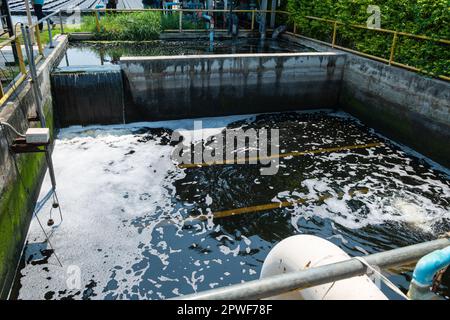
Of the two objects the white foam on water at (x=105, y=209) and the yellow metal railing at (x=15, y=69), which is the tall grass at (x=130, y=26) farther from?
the white foam on water at (x=105, y=209)

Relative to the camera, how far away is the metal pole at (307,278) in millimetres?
1497

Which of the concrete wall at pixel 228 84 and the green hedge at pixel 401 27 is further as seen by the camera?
the concrete wall at pixel 228 84

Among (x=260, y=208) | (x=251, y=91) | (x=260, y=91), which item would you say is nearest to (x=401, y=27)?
(x=260, y=91)

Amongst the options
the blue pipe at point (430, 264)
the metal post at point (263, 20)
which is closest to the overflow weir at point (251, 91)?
the metal post at point (263, 20)

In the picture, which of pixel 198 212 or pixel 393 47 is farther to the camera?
pixel 393 47

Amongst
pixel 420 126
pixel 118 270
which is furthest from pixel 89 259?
pixel 420 126

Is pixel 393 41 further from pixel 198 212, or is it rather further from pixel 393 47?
pixel 198 212

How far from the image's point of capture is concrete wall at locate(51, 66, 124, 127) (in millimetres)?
10180

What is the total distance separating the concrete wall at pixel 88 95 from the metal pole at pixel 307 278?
996 cm

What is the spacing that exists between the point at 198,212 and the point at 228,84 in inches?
230

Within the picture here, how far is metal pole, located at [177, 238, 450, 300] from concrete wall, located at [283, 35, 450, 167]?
Answer: 28.0ft

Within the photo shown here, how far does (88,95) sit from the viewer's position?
412 inches

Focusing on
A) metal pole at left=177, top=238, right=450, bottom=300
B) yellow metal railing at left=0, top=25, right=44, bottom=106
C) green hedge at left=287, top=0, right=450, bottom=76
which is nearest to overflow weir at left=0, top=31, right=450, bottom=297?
green hedge at left=287, top=0, right=450, bottom=76

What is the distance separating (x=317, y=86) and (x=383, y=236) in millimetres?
7363
